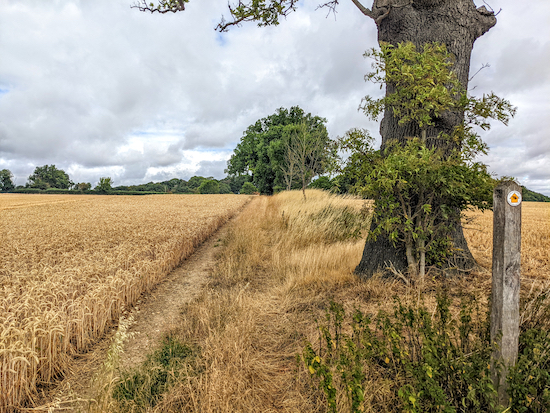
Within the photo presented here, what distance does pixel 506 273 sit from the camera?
2.04m

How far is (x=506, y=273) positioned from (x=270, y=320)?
2987 mm

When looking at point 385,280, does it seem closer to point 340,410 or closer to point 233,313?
point 233,313

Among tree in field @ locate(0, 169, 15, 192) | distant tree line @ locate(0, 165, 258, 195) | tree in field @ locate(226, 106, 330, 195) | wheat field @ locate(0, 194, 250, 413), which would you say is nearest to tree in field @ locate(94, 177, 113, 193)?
distant tree line @ locate(0, 165, 258, 195)

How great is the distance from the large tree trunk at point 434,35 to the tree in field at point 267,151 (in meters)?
29.0

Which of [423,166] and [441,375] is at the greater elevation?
[423,166]

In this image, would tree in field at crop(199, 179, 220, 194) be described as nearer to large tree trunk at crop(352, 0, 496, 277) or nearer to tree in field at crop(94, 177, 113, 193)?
tree in field at crop(94, 177, 113, 193)

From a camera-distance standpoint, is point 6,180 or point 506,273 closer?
point 506,273

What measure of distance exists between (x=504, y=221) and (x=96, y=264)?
6023 millimetres

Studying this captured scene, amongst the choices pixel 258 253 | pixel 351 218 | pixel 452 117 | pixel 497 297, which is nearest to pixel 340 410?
pixel 497 297

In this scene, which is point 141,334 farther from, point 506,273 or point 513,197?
point 513,197

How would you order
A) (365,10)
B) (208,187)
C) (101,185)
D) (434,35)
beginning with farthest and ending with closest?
(208,187)
(101,185)
(365,10)
(434,35)

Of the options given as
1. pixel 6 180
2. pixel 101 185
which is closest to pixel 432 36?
pixel 101 185

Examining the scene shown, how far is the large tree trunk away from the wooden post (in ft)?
9.55

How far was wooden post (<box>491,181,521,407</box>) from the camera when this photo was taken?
203 centimetres
